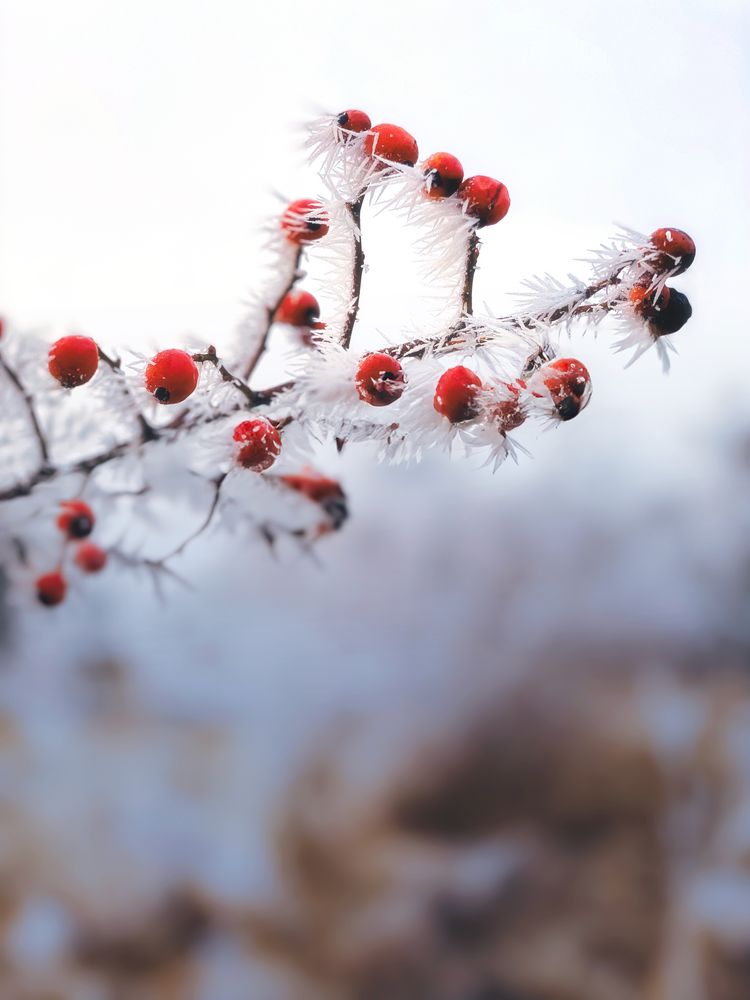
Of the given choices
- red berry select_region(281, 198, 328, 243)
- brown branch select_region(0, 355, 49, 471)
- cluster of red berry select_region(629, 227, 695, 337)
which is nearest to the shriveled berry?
cluster of red berry select_region(629, 227, 695, 337)

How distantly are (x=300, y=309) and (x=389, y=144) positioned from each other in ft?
0.49

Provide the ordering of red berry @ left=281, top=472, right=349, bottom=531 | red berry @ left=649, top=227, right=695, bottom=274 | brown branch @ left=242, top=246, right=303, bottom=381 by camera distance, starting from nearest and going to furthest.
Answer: red berry @ left=649, top=227, right=695, bottom=274 → brown branch @ left=242, top=246, right=303, bottom=381 → red berry @ left=281, top=472, right=349, bottom=531

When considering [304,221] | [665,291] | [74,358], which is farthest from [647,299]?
[74,358]

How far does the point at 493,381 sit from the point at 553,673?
0.32 m

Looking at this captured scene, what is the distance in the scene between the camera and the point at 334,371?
460 millimetres

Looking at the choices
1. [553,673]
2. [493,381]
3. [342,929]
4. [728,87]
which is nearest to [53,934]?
[342,929]

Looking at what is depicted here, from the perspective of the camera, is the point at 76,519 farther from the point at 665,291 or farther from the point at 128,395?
the point at 665,291

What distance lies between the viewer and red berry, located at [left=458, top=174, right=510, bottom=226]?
44cm

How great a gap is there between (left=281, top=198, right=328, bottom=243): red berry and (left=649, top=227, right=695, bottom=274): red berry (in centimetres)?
20

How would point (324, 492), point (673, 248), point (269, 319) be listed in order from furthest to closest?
point (324, 492) < point (269, 319) < point (673, 248)

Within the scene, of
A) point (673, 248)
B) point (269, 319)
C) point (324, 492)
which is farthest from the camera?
point (324, 492)

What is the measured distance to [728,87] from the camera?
63 cm

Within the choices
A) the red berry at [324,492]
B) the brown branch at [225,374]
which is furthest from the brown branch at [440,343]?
the red berry at [324,492]

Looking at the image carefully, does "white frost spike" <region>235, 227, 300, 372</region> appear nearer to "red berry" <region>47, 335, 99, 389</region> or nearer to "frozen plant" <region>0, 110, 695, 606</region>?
"frozen plant" <region>0, 110, 695, 606</region>
